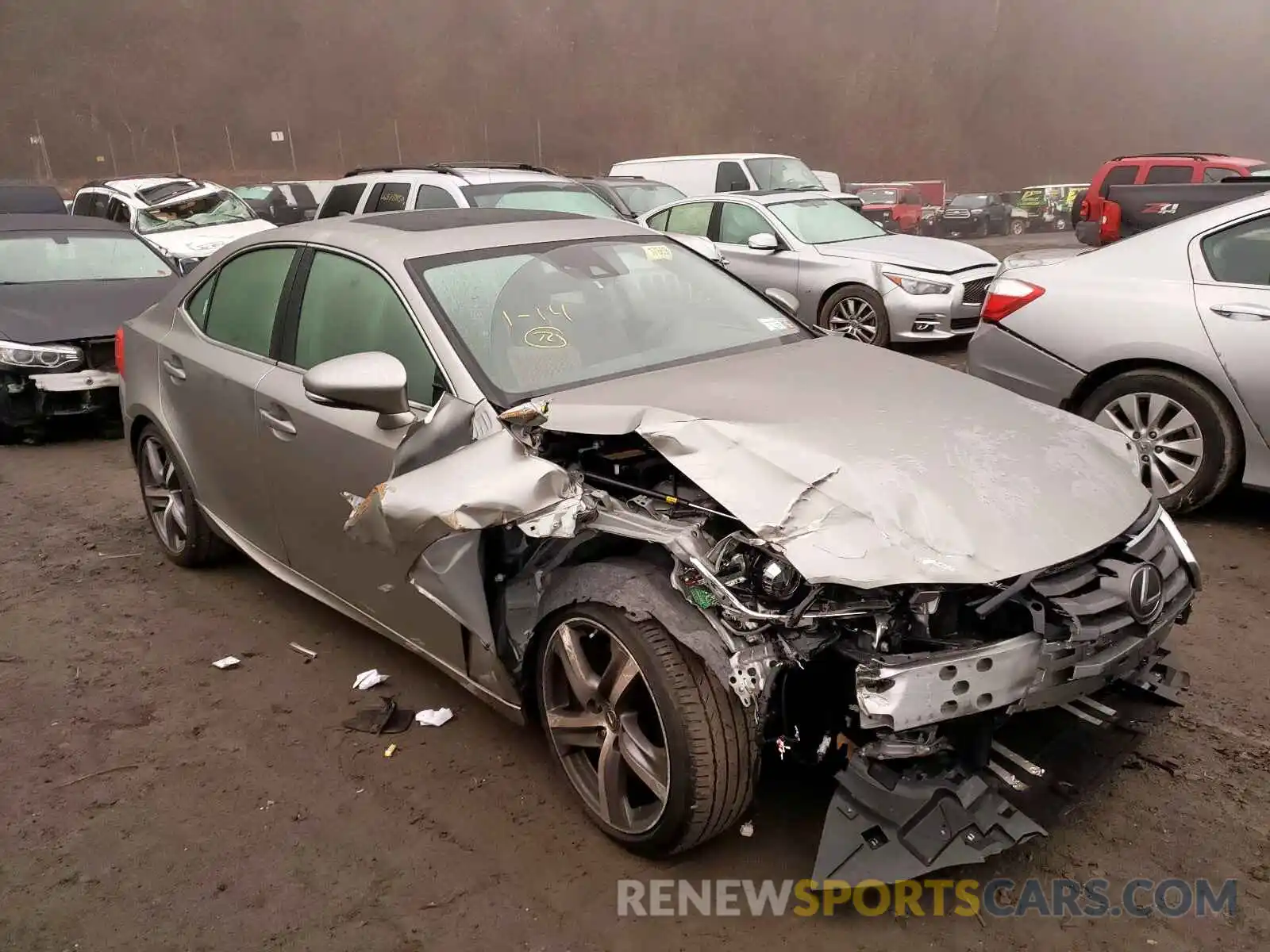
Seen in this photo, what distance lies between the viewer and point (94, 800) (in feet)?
9.91

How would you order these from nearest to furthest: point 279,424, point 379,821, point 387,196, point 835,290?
point 379,821 < point 279,424 < point 835,290 < point 387,196

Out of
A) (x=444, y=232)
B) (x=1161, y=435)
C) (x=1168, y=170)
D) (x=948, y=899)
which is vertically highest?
(x=444, y=232)

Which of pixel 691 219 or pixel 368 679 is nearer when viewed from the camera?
pixel 368 679

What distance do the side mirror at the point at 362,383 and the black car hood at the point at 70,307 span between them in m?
5.25

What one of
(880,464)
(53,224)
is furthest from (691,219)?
(880,464)

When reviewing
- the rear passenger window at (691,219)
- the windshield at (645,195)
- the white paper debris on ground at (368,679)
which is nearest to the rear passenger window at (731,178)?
the windshield at (645,195)

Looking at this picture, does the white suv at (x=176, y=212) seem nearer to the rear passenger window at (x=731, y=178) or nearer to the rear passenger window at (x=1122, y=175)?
the rear passenger window at (x=731, y=178)

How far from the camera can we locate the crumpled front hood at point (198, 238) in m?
12.4

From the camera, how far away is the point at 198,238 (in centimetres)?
1284

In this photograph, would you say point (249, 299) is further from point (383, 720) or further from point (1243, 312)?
point (1243, 312)

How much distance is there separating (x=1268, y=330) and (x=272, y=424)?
4.36m

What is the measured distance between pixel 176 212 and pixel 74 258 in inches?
232

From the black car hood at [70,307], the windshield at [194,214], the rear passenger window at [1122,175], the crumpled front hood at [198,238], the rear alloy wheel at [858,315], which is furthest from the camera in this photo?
the rear passenger window at [1122,175]

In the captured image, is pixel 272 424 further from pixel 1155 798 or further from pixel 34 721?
pixel 1155 798
